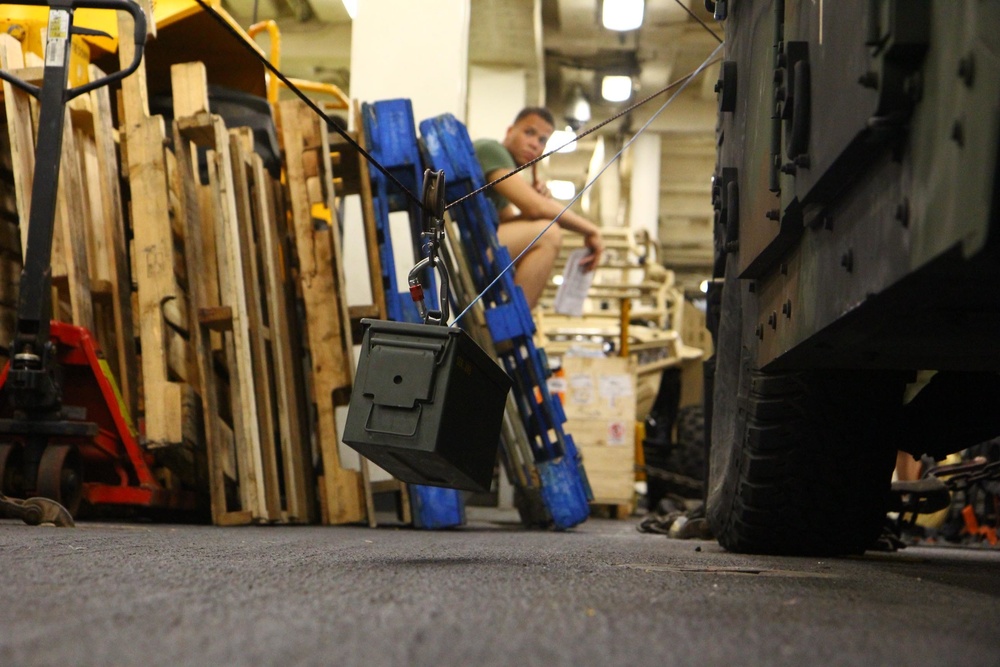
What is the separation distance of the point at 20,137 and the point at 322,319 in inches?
Answer: 59.7

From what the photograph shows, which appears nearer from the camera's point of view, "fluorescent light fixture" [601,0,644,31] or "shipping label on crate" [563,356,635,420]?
"shipping label on crate" [563,356,635,420]

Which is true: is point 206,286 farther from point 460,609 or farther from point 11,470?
point 460,609

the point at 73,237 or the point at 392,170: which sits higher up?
the point at 392,170

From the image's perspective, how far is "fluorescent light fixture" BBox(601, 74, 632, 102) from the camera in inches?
507

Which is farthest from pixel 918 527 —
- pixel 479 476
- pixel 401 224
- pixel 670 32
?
pixel 670 32

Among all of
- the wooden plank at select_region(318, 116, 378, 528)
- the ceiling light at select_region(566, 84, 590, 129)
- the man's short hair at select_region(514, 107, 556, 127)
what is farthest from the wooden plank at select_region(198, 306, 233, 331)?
the ceiling light at select_region(566, 84, 590, 129)

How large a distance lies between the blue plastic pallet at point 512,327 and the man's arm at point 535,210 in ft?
3.96

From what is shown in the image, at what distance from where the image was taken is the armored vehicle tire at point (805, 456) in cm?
285

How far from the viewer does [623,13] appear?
10.4m

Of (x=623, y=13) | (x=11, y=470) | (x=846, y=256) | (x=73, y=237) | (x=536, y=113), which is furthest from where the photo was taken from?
(x=623, y=13)

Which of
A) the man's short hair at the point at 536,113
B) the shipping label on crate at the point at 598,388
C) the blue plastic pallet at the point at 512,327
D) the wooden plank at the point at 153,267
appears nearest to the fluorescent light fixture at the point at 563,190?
the shipping label on crate at the point at 598,388

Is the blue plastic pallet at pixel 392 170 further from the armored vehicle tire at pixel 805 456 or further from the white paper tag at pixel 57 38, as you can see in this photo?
the armored vehicle tire at pixel 805 456

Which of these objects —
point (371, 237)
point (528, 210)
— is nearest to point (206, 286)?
point (371, 237)

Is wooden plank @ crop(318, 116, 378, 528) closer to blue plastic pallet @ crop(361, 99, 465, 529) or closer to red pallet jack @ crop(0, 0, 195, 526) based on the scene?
blue plastic pallet @ crop(361, 99, 465, 529)
